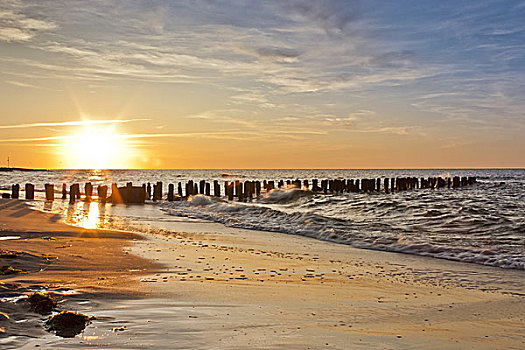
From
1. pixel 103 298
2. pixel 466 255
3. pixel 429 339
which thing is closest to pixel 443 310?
pixel 429 339

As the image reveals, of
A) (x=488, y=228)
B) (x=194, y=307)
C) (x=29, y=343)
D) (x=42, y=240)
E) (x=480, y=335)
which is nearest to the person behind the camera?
(x=29, y=343)

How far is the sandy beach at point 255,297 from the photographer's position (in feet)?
11.7

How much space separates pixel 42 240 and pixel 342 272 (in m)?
5.39

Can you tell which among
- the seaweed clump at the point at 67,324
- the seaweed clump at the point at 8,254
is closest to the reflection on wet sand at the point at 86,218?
the seaweed clump at the point at 8,254

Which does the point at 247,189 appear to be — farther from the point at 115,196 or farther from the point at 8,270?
the point at 8,270

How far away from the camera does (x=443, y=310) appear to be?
473cm

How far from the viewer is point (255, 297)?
498 cm

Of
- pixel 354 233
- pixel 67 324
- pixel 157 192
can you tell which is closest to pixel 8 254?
pixel 67 324

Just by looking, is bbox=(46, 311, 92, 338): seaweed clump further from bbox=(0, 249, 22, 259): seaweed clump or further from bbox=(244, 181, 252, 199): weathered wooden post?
bbox=(244, 181, 252, 199): weathered wooden post

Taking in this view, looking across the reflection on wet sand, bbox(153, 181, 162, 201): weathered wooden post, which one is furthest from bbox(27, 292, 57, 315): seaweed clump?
bbox(153, 181, 162, 201): weathered wooden post

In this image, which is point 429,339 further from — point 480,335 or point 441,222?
point 441,222

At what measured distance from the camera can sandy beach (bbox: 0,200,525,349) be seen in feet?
11.7

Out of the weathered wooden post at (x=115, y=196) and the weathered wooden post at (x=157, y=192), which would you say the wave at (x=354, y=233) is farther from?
the weathered wooden post at (x=115, y=196)

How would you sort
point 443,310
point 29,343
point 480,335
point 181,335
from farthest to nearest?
point 443,310 < point 480,335 < point 181,335 < point 29,343
